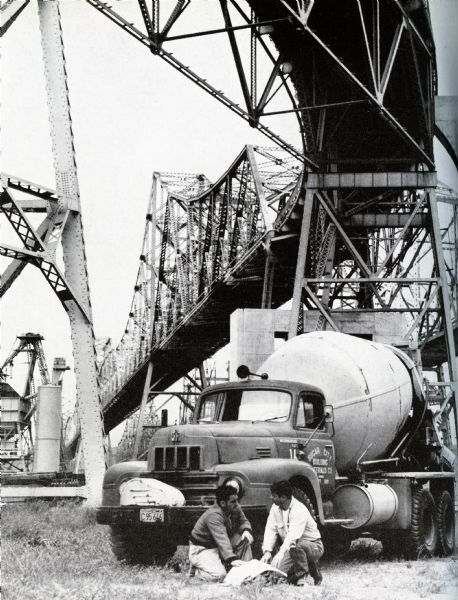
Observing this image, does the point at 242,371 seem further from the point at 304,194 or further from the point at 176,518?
the point at 304,194

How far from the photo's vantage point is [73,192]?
14.2m

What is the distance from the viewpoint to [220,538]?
8812 millimetres

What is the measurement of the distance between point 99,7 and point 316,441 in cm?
849

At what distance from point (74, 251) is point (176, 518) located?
621 cm

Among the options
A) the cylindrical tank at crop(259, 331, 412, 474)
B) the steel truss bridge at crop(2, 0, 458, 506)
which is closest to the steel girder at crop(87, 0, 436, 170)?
the steel truss bridge at crop(2, 0, 458, 506)

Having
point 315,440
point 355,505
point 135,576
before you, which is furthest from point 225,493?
point 355,505

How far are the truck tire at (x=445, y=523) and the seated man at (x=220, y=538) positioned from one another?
545 cm

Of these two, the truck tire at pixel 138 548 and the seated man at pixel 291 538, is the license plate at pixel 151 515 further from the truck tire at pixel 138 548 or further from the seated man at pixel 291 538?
the seated man at pixel 291 538

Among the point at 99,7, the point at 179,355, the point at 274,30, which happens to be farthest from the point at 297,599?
the point at 179,355

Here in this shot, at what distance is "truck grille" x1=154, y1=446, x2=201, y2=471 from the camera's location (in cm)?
985

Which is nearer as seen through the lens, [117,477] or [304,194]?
[117,477]

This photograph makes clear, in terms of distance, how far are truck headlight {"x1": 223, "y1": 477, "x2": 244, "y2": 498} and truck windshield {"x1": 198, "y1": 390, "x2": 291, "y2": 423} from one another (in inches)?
61.1

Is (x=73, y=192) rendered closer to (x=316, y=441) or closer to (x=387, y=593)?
(x=316, y=441)

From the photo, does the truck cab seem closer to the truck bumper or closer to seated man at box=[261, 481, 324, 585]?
the truck bumper
